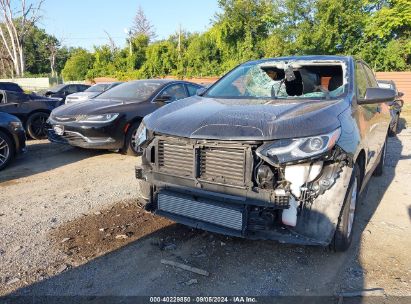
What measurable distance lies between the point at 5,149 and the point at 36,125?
3037 mm

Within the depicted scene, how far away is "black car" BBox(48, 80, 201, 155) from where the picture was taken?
6488 mm

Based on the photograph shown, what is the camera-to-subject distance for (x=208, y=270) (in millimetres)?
3002

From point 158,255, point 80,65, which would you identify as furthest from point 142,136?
point 80,65

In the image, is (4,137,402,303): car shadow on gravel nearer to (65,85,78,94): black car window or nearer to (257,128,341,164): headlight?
(257,128,341,164): headlight

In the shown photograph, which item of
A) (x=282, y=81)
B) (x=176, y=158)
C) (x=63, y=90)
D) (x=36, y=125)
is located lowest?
(x=36, y=125)

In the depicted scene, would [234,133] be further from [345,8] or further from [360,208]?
[345,8]

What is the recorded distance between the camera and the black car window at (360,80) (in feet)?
12.7

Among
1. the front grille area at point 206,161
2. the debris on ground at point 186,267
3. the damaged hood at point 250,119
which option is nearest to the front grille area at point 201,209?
the front grille area at point 206,161

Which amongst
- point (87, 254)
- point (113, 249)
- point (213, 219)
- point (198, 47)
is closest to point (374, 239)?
point (213, 219)

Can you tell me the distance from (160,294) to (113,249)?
0.84m

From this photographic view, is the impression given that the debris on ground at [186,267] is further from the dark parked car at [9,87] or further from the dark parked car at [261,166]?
the dark parked car at [9,87]

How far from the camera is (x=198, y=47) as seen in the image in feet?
111

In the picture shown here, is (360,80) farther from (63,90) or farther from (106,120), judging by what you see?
(63,90)

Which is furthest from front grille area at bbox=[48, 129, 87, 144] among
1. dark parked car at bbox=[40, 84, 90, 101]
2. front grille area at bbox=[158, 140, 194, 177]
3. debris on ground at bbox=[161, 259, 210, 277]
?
dark parked car at bbox=[40, 84, 90, 101]
